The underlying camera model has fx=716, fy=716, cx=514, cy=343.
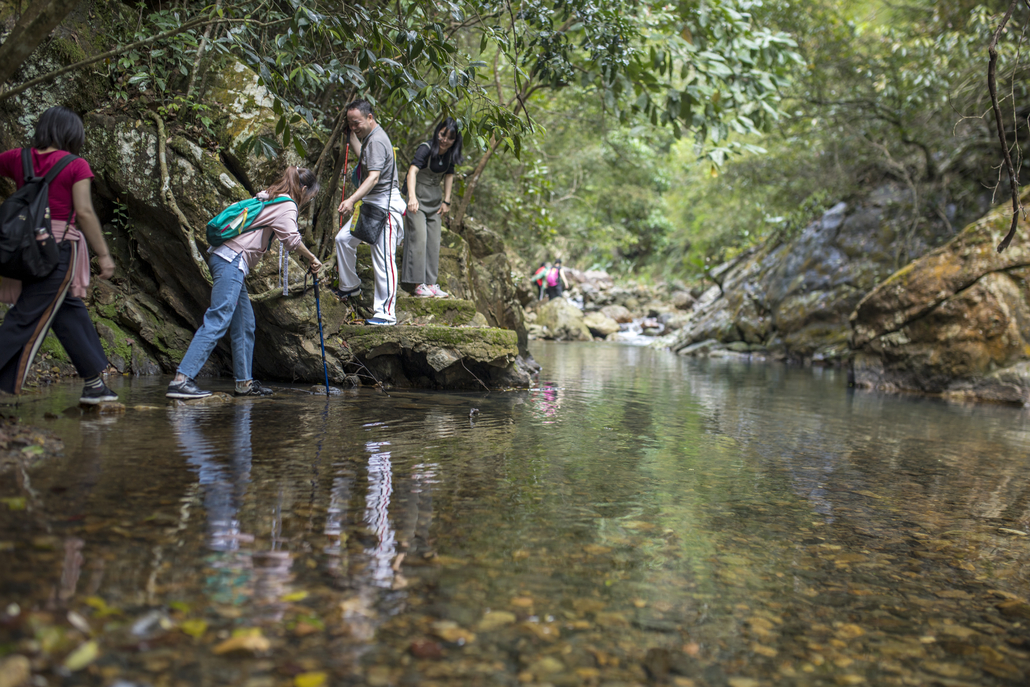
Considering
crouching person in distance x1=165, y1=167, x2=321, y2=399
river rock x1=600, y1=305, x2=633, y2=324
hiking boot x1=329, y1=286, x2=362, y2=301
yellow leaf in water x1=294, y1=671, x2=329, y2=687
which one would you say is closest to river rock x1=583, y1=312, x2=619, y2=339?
river rock x1=600, y1=305, x2=633, y2=324

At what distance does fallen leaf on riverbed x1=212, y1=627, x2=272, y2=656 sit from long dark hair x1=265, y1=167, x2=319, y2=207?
16.0ft

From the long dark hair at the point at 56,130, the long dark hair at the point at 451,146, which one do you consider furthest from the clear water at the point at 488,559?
the long dark hair at the point at 451,146

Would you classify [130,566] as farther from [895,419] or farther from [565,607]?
[895,419]

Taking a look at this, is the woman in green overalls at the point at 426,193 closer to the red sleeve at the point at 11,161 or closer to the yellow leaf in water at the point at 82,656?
the red sleeve at the point at 11,161

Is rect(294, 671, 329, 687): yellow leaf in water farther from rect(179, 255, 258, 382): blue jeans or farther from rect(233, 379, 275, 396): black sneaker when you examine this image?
rect(233, 379, 275, 396): black sneaker

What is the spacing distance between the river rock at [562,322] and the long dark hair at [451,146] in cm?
1659

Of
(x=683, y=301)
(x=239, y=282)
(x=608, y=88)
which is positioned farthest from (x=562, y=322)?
(x=239, y=282)

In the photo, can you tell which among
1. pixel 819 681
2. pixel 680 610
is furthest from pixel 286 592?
pixel 819 681

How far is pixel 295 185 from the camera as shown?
621cm

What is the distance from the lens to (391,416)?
584cm

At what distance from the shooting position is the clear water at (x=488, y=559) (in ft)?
6.48

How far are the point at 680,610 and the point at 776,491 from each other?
2.03 m

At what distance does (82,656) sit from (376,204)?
19.9 feet

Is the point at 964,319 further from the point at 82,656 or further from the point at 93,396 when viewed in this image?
the point at 82,656
